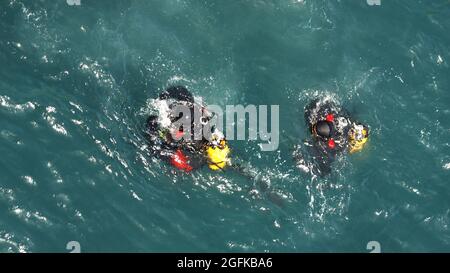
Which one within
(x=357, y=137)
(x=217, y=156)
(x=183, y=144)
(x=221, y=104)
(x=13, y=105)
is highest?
(x=221, y=104)

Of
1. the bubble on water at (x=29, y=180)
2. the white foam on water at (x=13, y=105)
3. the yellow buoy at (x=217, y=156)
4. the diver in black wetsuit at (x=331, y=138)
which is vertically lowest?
the bubble on water at (x=29, y=180)

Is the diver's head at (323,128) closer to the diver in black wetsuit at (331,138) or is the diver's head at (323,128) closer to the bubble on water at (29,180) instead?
the diver in black wetsuit at (331,138)

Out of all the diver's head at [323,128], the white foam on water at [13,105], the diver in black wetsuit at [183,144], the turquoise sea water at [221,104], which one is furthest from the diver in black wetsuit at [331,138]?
the white foam on water at [13,105]

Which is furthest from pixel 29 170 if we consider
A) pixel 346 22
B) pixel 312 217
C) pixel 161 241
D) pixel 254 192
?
pixel 346 22

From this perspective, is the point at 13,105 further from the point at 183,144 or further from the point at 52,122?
the point at 183,144

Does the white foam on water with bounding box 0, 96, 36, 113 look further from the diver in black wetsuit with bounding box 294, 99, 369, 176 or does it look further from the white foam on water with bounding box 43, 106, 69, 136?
the diver in black wetsuit with bounding box 294, 99, 369, 176

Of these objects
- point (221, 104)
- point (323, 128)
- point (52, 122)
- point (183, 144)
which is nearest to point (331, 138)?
point (323, 128)

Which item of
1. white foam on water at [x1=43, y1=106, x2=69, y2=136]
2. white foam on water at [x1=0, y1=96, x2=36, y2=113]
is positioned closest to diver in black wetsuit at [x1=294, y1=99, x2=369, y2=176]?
white foam on water at [x1=43, y1=106, x2=69, y2=136]
